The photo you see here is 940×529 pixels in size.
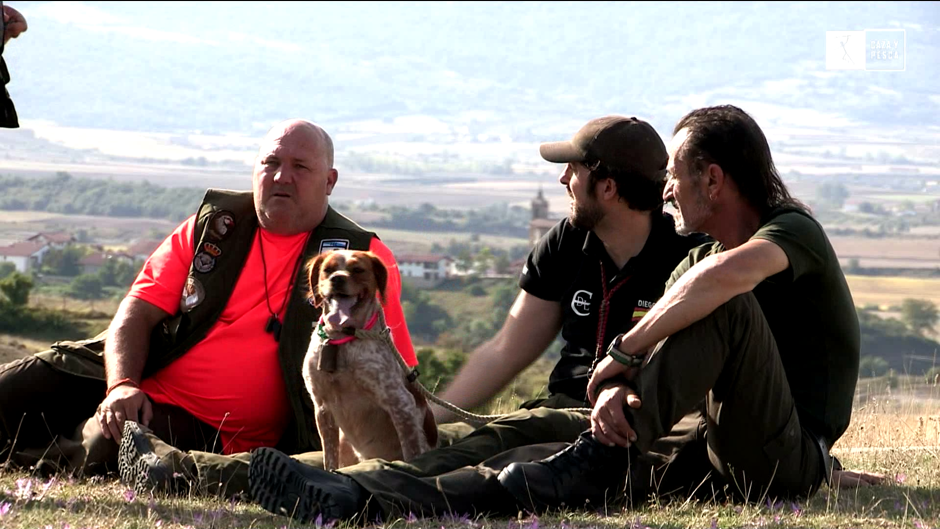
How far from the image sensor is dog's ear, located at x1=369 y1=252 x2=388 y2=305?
5461mm

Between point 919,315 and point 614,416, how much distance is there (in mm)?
83241

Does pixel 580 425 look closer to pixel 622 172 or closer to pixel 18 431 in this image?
pixel 622 172

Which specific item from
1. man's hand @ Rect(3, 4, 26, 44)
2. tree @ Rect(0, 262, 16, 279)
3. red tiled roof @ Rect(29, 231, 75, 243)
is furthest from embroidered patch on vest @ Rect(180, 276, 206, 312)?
red tiled roof @ Rect(29, 231, 75, 243)

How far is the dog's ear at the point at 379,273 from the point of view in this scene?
546 cm

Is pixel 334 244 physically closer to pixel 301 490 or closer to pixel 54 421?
pixel 54 421

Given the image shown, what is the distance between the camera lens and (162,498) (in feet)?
16.3

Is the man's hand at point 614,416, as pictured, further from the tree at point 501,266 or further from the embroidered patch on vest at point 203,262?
the tree at point 501,266

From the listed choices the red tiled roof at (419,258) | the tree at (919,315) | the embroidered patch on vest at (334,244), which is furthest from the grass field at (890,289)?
the embroidered patch on vest at (334,244)

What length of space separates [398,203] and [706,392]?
17084cm

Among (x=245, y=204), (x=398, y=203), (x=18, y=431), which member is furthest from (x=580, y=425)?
(x=398, y=203)

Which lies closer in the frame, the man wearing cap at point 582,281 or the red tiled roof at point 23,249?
the man wearing cap at point 582,281

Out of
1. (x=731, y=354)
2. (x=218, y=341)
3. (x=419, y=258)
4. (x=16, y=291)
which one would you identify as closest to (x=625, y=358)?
(x=731, y=354)

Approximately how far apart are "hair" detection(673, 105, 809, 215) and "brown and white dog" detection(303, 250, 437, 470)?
1528mm

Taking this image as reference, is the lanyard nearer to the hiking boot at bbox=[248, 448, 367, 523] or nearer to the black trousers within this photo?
the hiking boot at bbox=[248, 448, 367, 523]
